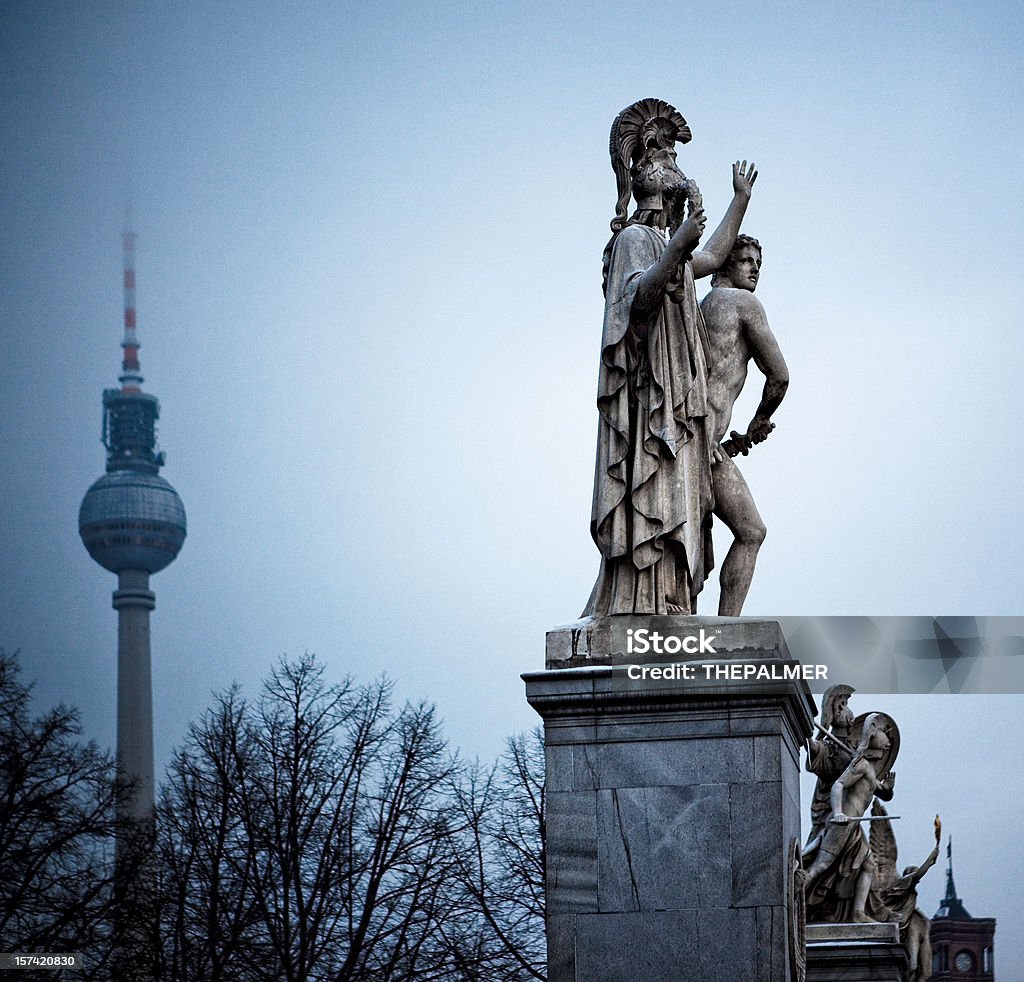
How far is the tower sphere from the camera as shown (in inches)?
5482

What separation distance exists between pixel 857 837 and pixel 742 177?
11519 millimetres

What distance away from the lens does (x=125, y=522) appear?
140m

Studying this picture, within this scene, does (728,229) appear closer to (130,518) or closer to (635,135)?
(635,135)

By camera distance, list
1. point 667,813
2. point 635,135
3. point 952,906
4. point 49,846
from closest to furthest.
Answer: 1. point 667,813
2. point 635,135
3. point 49,846
4. point 952,906

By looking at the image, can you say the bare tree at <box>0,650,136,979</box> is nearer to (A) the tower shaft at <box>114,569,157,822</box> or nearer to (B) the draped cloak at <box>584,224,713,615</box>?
(B) the draped cloak at <box>584,224,713,615</box>

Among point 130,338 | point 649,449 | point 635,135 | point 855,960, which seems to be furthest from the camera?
point 130,338

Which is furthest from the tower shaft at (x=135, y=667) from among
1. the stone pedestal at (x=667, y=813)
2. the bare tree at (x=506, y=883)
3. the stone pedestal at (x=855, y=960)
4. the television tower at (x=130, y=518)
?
the stone pedestal at (x=667, y=813)

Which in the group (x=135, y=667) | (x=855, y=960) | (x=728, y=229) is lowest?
(x=855, y=960)

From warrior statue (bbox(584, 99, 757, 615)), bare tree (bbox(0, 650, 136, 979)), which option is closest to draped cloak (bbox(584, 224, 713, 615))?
warrior statue (bbox(584, 99, 757, 615))

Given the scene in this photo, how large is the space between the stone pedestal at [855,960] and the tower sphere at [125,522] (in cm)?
11924

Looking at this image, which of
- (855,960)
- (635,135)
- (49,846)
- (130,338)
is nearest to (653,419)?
(635,135)

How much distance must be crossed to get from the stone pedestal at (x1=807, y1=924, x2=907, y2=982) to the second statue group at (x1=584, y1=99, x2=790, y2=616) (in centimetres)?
792

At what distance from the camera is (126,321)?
Answer: 427 feet

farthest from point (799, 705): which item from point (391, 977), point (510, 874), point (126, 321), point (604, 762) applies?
point (126, 321)
